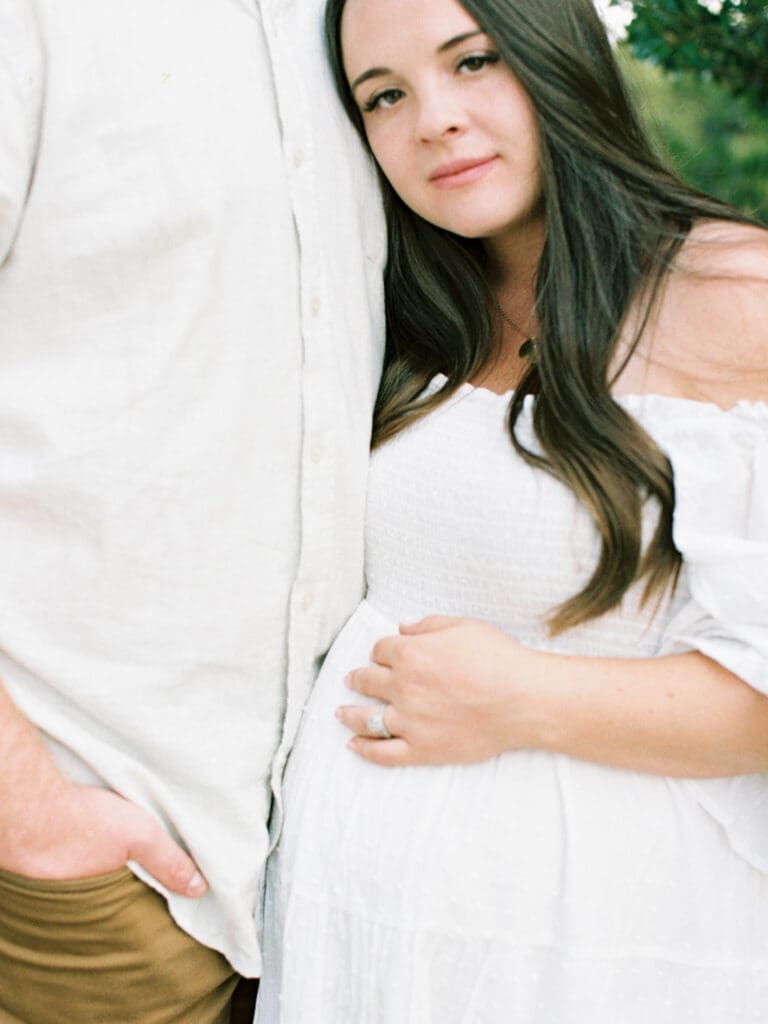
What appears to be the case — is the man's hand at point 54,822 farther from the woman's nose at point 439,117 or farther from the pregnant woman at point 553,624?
the woman's nose at point 439,117

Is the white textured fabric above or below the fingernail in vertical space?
above

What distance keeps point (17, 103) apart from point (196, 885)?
3.39ft

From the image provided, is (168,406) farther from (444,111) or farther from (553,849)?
(553,849)

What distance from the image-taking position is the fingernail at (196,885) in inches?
58.2

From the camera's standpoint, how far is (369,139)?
1784 millimetres

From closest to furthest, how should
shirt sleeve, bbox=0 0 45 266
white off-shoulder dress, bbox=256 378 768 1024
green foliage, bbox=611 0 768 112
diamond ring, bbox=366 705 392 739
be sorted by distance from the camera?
shirt sleeve, bbox=0 0 45 266 < white off-shoulder dress, bbox=256 378 768 1024 < diamond ring, bbox=366 705 392 739 < green foliage, bbox=611 0 768 112

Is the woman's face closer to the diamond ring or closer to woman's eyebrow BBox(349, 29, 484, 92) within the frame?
woman's eyebrow BBox(349, 29, 484, 92)

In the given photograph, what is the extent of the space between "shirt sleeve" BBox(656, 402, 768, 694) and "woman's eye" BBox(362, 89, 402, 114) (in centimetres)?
68

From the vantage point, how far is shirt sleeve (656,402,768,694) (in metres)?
1.41

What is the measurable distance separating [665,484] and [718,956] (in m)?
0.64

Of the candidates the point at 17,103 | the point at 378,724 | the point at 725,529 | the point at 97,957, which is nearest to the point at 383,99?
the point at 17,103

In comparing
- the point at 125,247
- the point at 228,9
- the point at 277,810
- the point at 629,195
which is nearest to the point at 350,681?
the point at 277,810

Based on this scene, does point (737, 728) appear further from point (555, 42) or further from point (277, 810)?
point (555, 42)

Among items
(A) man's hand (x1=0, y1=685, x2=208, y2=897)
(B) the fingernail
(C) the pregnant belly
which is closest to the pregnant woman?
(C) the pregnant belly
